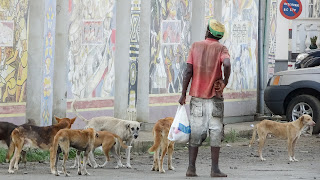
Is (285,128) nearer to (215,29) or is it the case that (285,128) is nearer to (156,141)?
(156,141)

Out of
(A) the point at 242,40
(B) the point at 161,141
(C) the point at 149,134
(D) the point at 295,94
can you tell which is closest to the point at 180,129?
(B) the point at 161,141

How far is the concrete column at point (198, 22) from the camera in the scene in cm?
2225

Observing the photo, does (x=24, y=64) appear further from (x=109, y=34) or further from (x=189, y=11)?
(x=189, y=11)

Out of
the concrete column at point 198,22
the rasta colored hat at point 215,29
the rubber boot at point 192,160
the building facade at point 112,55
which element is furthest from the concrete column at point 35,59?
the concrete column at point 198,22

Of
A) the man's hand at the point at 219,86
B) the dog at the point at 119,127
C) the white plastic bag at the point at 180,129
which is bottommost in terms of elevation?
the dog at the point at 119,127

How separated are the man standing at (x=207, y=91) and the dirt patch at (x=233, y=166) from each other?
1.87 ft

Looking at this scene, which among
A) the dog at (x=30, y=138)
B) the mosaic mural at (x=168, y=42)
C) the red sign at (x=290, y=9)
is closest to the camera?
the dog at (x=30, y=138)

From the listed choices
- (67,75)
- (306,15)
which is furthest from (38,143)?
(306,15)

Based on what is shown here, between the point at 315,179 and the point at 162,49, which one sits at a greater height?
the point at 162,49

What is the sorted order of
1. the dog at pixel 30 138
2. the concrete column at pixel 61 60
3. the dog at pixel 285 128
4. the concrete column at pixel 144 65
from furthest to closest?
the concrete column at pixel 144 65 → the concrete column at pixel 61 60 → the dog at pixel 285 128 → the dog at pixel 30 138

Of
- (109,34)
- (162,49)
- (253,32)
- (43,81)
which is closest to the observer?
(43,81)

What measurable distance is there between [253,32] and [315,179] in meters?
11.8

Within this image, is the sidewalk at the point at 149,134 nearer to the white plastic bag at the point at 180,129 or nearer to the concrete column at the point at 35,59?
the concrete column at the point at 35,59

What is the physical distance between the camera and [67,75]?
18562 mm
